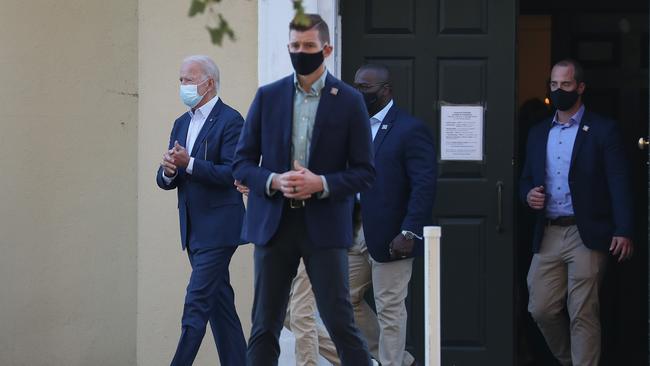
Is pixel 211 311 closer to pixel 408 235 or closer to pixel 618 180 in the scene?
pixel 408 235

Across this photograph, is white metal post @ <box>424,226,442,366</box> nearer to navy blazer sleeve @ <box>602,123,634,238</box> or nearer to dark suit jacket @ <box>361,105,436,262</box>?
dark suit jacket @ <box>361,105,436,262</box>

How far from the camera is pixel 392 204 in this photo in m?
8.27

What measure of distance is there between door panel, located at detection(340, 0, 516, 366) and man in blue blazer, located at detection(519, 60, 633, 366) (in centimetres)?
24

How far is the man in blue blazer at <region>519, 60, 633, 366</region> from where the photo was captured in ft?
28.4

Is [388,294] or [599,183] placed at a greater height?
[599,183]

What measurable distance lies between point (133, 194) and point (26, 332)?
1201 millimetres

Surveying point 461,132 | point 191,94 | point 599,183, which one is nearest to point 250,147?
point 191,94

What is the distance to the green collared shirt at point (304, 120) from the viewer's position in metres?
6.54

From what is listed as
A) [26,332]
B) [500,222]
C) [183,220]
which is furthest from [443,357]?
[26,332]

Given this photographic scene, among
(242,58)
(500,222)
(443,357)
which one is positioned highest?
(242,58)

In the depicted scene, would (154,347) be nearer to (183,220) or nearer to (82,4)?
(183,220)

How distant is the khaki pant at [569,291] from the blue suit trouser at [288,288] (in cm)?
258

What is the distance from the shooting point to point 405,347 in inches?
358

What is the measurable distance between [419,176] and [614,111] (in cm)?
323
